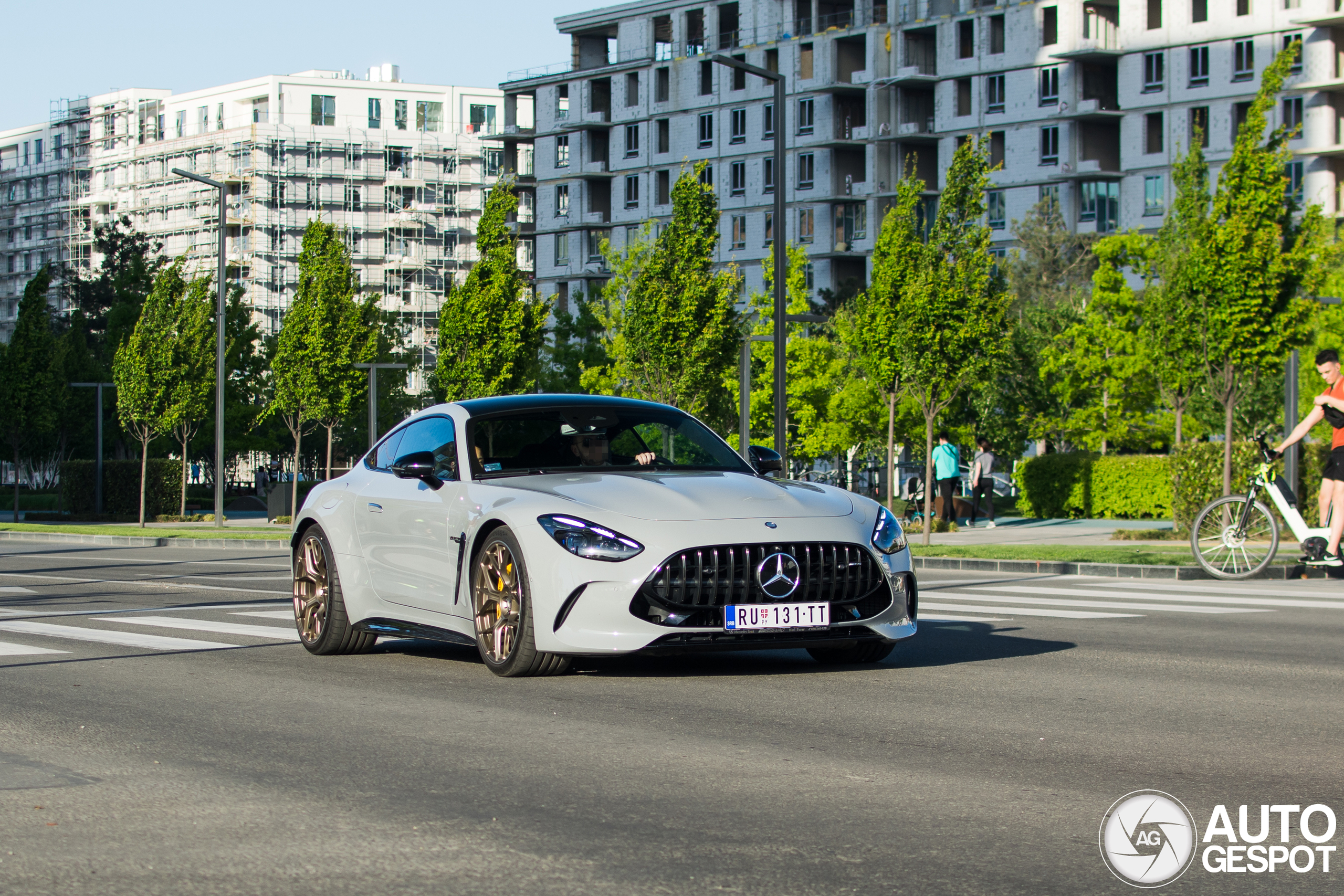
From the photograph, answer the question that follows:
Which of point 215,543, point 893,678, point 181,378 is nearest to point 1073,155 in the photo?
point 181,378

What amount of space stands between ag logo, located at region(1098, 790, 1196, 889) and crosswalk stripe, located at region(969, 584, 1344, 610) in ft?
28.4

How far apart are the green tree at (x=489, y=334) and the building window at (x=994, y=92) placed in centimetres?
5453

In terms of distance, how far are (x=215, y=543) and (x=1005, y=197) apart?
6426 cm

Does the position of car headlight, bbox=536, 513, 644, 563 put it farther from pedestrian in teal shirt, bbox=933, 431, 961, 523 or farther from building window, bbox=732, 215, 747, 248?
building window, bbox=732, 215, 747, 248

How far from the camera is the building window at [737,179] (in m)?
97.1

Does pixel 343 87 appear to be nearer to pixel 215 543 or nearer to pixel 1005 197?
pixel 1005 197

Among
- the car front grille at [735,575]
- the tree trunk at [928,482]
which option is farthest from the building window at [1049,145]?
the car front grille at [735,575]

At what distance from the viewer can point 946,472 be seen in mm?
31484

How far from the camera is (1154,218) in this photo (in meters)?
82.0

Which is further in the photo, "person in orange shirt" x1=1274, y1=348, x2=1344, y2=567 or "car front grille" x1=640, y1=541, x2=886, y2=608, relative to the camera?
"person in orange shirt" x1=1274, y1=348, x2=1344, y2=567

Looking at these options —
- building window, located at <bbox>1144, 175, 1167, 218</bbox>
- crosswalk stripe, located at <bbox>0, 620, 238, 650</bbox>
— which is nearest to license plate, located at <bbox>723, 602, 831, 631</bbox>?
crosswalk stripe, located at <bbox>0, 620, 238, 650</bbox>

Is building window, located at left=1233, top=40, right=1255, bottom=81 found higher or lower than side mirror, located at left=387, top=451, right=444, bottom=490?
higher

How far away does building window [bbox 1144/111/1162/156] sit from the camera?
8275 cm

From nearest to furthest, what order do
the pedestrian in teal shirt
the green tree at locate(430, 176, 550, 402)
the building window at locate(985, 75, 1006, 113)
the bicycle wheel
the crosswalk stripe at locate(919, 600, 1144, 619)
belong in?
the crosswalk stripe at locate(919, 600, 1144, 619)
the bicycle wheel
the pedestrian in teal shirt
the green tree at locate(430, 176, 550, 402)
the building window at locate(985, 75, 1006, 113)
